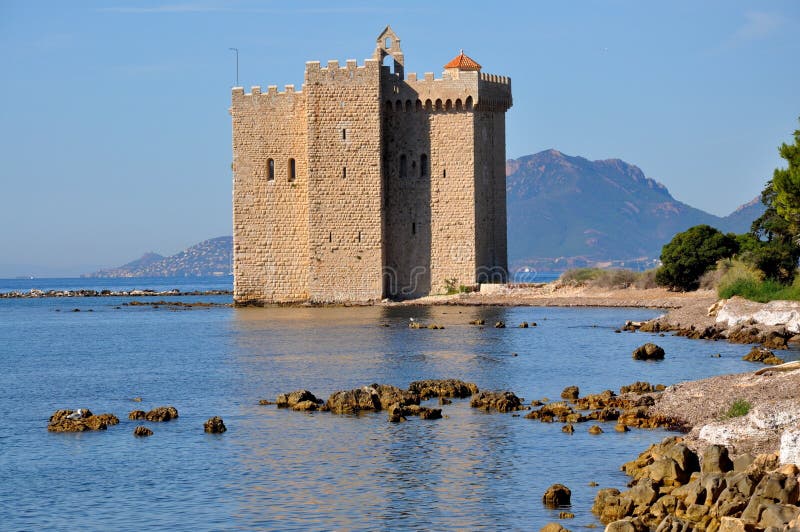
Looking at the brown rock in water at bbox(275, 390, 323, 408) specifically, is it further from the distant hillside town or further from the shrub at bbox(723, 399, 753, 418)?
the distant hillside town

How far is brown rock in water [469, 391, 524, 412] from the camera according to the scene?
17.5 meters

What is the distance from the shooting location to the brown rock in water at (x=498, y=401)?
1747cm

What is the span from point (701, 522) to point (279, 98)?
3091 centimetres

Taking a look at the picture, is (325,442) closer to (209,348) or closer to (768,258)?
(209,348)

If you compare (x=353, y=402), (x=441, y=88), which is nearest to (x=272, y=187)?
(x=441, y=88)

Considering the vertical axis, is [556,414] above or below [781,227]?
below

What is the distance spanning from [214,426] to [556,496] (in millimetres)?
5939

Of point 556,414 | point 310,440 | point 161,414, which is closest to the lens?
point 310,440

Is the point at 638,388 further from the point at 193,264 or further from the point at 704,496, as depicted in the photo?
the point at 193,264

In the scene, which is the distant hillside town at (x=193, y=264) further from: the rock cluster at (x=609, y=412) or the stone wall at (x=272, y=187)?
the rock cluster at (x=609, y=412)

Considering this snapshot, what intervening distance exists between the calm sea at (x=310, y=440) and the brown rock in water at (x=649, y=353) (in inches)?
14.9

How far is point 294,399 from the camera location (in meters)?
18.4

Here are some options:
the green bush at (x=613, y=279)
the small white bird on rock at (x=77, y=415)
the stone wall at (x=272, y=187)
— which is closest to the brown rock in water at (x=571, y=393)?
the small white bird on rock at (x=77, y=415)

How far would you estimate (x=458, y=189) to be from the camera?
39031 millimetres
